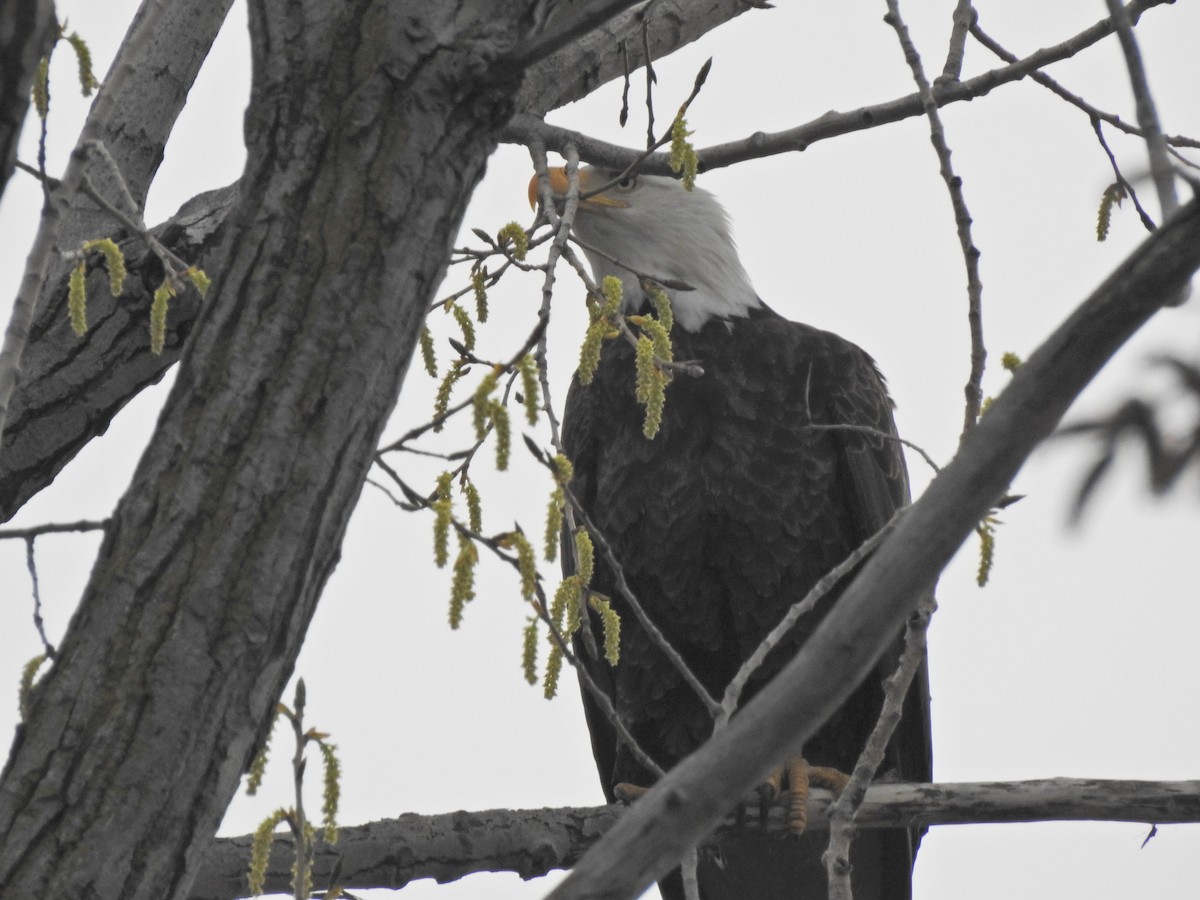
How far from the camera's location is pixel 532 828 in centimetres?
327

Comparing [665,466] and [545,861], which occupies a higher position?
[665,466]

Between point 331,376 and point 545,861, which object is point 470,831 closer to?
point 545,861

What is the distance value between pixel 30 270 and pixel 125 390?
1.35 m

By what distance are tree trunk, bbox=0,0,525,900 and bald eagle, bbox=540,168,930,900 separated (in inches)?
103

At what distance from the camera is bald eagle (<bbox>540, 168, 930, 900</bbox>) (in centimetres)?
455

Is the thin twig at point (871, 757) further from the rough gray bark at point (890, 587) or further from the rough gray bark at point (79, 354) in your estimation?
the rough gray bark at point (79, 354)

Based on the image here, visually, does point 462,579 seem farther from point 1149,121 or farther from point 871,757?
point 1149,121

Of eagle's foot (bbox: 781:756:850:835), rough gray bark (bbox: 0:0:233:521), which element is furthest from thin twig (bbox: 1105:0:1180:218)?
eagle's foot (bbox: 781:756:850:835)

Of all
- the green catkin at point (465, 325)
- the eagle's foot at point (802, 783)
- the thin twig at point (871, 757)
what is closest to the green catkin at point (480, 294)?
the green catkin at point (465, 325)

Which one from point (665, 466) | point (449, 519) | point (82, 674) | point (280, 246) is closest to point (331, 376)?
point (280, 246)

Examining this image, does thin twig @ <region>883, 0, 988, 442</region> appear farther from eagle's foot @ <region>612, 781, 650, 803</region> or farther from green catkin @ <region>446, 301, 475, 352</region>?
eagle's foot @ <region>612, 781, 650, 803</region>

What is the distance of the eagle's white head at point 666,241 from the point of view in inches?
206

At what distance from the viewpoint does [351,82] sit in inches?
71.5

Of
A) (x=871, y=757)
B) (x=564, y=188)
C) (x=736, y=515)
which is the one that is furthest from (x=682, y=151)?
(x=564, y=188)
